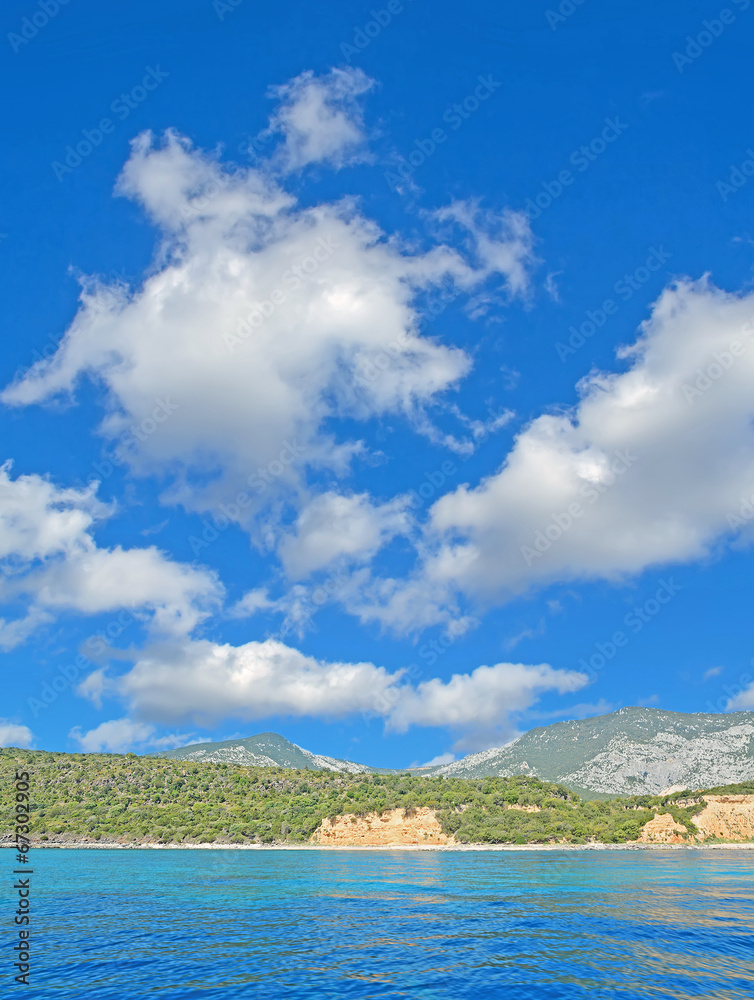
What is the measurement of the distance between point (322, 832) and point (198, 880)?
3554 inches

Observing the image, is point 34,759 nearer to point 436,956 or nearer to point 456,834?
point 456,834

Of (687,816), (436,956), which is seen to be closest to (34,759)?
(687,816)

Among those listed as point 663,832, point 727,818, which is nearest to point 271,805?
point 663,832

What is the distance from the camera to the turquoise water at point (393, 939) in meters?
24.3

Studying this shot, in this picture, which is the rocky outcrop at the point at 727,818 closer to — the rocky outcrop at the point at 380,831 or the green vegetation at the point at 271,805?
the green vegetation at the point at 271,805

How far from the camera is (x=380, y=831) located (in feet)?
495

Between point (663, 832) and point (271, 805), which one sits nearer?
point (663, 832)

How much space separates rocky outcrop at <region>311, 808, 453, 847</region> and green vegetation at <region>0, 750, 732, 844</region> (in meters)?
2.06

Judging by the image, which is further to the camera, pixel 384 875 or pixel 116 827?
pixel 116 827

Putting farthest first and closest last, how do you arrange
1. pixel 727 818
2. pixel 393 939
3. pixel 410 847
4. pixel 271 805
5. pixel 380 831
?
pixel 271 805, pixel 380 831, pixel 727 818, pixel 410 847, pixel 393 939

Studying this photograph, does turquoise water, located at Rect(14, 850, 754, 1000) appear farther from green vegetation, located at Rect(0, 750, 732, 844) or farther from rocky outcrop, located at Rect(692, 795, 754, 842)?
rocky outcrop, located at Rect(692, 795, 754, 842)

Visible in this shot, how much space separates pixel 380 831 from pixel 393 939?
129443 millimetres

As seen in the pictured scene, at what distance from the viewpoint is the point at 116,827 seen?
500ft

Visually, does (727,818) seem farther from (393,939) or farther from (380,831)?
(393,939)
